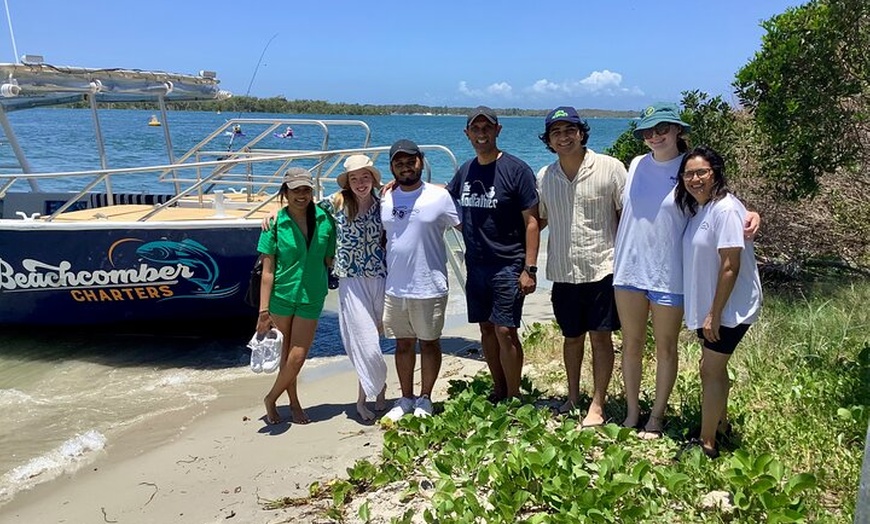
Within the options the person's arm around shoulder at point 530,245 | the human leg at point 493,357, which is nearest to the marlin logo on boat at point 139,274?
the human leg at point 493,357

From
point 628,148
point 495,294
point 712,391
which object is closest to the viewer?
point 712,391

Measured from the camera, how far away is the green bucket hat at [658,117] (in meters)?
3.45

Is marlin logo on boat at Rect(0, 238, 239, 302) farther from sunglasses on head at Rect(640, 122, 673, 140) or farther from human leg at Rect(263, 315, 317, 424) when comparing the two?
A: sunglasses on head at Rect(640, 122, 673, 140)

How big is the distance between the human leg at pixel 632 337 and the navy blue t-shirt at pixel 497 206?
67 centimetres

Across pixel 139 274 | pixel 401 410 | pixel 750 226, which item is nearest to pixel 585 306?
pixel 750 226

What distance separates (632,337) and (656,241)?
555 millimetres

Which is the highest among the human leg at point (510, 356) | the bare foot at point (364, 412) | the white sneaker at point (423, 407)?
the human leg at point (510, 356)

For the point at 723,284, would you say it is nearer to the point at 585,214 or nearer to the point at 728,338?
the point at 728,338

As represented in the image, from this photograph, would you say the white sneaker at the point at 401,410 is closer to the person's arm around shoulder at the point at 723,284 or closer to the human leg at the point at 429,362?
the human leg at the point at 429,362

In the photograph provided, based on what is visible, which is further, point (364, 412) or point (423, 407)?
point (364, 412)

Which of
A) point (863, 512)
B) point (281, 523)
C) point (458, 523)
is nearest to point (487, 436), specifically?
point (458, 523)

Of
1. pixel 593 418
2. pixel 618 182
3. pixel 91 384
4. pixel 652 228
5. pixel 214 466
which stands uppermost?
pixel 618 182

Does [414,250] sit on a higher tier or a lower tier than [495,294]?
higher

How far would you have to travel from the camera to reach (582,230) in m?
3.91
